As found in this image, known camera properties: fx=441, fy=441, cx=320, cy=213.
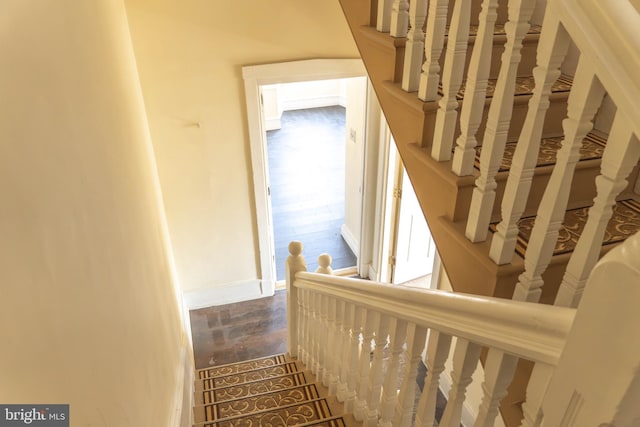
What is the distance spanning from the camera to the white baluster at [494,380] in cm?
82

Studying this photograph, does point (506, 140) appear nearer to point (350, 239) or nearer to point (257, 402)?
point (257, 402)

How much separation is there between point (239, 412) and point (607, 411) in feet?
7.75

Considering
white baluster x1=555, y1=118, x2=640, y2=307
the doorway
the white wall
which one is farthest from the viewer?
the white wall

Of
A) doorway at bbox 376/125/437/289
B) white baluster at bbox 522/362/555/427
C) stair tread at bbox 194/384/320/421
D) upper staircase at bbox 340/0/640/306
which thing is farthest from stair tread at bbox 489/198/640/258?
doorway at bbox 376/125/437/289

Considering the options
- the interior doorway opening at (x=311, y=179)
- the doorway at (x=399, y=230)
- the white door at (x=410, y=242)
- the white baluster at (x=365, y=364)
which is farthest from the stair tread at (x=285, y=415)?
the interior doorway opening at (x=311, y=179)

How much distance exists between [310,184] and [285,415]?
14.9 ft

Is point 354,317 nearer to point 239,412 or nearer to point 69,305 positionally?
point 69,305

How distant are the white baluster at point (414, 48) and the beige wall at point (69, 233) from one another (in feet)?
3.60

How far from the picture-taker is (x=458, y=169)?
1.39m

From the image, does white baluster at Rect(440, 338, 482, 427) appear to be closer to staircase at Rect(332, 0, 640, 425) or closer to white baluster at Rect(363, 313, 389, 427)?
staircase at Rect(332, 0, 640, 425)

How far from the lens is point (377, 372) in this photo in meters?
1.60

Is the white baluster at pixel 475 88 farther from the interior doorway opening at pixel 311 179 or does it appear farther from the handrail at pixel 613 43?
the interior doorway opening at pixel 311 179

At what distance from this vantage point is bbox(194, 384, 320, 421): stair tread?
2.57 meters

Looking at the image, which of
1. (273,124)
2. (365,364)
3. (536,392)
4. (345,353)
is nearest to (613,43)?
(536,392)
